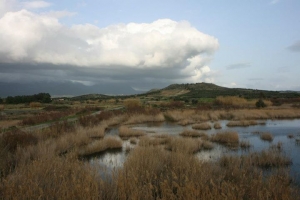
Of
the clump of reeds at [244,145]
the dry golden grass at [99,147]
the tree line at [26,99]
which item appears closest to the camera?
the dry golden grass at [99,147]

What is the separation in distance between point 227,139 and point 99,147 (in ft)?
29.2

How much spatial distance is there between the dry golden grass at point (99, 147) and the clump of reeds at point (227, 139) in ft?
23.3

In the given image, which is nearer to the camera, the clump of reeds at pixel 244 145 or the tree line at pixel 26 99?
the clump of reeds at pixel 244 145

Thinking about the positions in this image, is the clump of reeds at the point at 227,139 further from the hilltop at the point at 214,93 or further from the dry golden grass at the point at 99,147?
the hilltop at the point at 214,93

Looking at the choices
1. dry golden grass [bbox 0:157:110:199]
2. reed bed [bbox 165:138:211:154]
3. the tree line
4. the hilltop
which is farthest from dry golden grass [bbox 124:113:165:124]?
the tree line

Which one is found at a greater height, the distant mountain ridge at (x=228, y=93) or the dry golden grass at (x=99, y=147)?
the distant mountain ridge at (x=228, y=93)

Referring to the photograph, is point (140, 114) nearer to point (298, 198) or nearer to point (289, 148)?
point (289, 148)

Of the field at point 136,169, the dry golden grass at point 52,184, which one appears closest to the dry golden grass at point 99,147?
the field at point 136,169

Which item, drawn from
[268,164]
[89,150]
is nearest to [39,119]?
[89,150]

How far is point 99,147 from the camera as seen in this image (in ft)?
52.6

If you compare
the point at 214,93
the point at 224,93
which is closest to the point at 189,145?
the point at 224,93

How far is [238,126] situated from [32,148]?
21635 millimetres

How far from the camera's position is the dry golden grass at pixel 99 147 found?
15.2 m

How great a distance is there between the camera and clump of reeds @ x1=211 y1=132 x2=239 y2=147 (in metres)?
17.6
